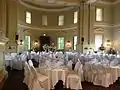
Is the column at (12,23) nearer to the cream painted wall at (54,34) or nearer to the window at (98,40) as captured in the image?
the cream painted wall at (54,34)

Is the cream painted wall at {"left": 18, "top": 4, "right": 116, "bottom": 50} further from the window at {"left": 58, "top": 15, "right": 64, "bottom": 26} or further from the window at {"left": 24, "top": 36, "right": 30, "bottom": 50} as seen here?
the window at {"left": 24, "top": 36, "right": 30, "bottom": 50}

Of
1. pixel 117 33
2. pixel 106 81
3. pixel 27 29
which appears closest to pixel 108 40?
pixel 117 33

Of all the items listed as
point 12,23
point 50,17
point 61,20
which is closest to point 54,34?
point 61,20

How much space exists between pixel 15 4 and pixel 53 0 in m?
4.04

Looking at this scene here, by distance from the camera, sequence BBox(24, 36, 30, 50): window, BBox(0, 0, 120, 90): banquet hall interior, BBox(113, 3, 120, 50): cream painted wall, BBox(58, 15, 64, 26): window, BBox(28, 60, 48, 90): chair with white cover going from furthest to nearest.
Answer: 1. BBox(58, 15, 64, 26): window
2. BBox(24, 36, 30, 50): window
3. BBox(113, 3, 120, 50): cream painted wall
4. BBox(0, 0, 120, 90): banquet hall interior
5. BBox(28, 60, 48, 90): chair with white cover

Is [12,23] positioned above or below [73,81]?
above

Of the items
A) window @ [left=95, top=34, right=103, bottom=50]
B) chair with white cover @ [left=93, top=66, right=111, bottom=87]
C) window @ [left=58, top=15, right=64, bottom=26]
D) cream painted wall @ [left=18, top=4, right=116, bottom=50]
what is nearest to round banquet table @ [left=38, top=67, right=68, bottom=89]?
chair with white cover @ [left=93, top=66, right=111, bottom=87]

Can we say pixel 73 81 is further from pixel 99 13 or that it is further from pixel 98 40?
pixel 99 13

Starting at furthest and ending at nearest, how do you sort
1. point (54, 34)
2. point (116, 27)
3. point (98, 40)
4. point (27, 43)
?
point (54, 34)
point (27, 43)
point (98, 40)
point (116, 27)

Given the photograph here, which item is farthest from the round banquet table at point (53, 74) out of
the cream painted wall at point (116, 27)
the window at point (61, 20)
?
the window at point (61, 20)

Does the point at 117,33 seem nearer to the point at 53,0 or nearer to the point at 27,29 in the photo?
the point at 53,0

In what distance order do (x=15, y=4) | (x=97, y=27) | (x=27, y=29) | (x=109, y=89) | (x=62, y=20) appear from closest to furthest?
1. (x=109, y=89)
2. (x=15, y=4)
3. (x=97, y=27)
4. (x=27, y=29)
5. (x=62, y=20)

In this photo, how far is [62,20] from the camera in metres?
25.2

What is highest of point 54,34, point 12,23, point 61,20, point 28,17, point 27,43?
point 28,17
